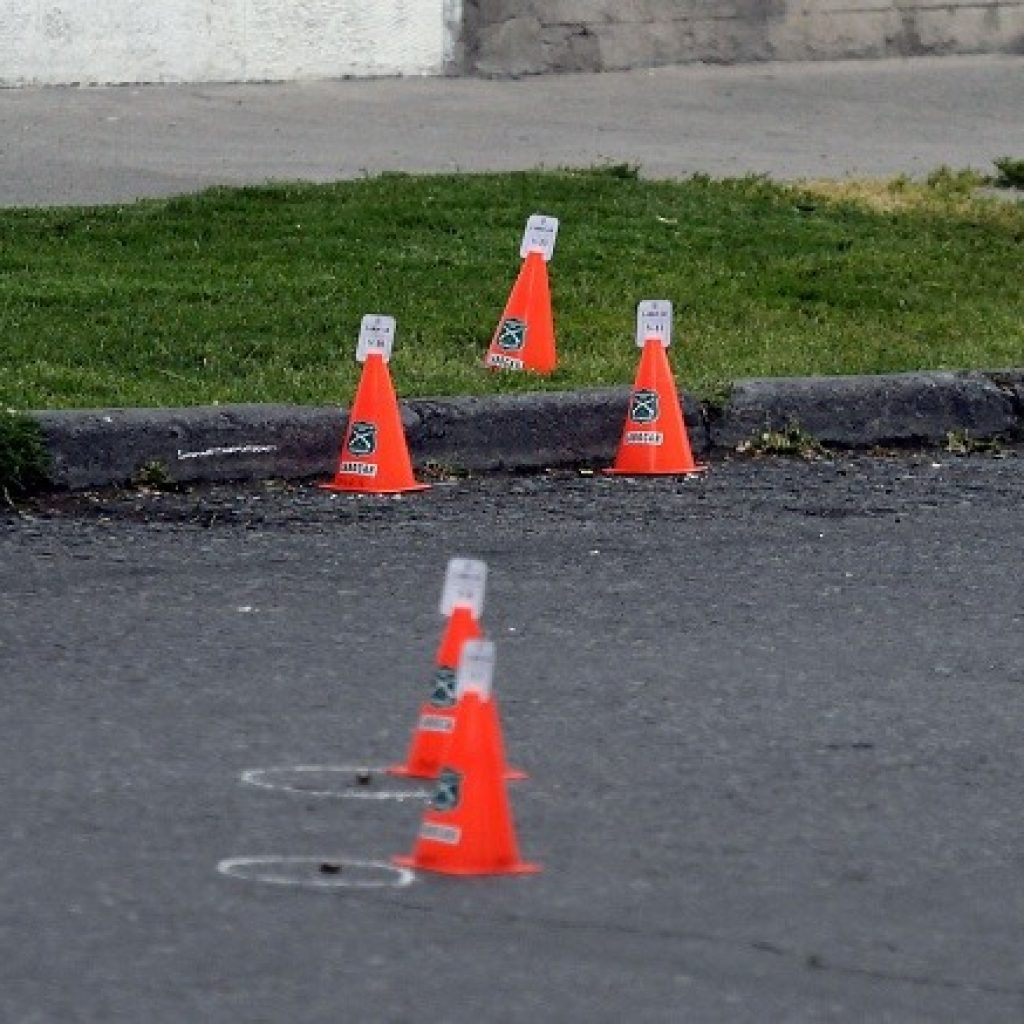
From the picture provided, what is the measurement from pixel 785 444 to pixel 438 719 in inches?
158

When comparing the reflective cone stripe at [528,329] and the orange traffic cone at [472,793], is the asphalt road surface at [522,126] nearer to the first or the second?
the reflective cone stripe at [528,329]

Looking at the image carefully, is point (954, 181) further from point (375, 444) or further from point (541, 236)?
point (375, 444)

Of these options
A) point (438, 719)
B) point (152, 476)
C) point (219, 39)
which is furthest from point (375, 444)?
point (219, 39)

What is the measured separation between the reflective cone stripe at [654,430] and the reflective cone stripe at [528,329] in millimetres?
750

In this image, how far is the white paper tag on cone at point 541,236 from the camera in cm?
973

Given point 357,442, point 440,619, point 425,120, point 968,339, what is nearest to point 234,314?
point 357,442

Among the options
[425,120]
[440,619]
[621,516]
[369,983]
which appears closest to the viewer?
[369,983]

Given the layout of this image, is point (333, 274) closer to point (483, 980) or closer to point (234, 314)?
point (234, 314)

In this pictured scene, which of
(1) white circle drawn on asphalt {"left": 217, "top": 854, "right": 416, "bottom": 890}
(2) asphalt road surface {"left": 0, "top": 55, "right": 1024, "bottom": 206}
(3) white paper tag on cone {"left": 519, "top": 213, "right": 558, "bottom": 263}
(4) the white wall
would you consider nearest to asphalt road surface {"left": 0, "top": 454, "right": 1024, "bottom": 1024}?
(1) white circle drawn on asphalt {"left": 217, "top": 854, "right": 416, "bottom": 890}

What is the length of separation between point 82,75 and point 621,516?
26.9ft

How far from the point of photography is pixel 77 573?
23.1ft

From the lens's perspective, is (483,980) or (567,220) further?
(567,220)

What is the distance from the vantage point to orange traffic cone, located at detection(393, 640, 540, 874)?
4.69 m

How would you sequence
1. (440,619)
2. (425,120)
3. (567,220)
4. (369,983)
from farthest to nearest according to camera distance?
(425,120) < (567,220) < (440,619) < (369,983)
